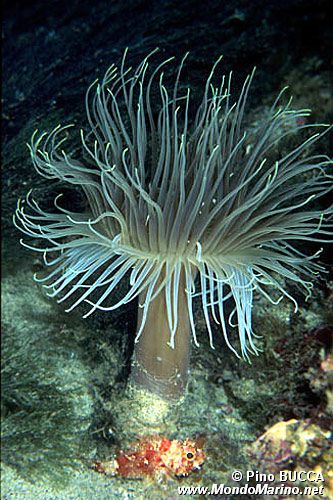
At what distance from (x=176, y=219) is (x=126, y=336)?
1.08 metres

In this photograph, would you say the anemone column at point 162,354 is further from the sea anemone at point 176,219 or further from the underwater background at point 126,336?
the underwater background at point 126,336

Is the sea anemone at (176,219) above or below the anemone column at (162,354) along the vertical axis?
above

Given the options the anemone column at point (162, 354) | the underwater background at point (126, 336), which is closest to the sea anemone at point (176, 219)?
the anemone column at point (162, 354)

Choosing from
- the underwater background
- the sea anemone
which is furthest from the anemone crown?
the underwater background

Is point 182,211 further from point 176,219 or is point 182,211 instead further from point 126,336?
point 126,336

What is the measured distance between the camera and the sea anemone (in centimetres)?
264

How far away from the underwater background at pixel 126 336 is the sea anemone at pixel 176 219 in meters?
0.26

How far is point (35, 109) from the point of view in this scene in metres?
4.15

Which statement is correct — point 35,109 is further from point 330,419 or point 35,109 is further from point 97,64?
point 330,419

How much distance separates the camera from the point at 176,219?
2.59 metres

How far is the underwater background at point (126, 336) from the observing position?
116 inches

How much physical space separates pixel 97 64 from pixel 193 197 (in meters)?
1.98

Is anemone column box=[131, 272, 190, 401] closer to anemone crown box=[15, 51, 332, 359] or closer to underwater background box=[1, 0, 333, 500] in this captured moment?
anemone crown box=[15, 51, 332, 359]

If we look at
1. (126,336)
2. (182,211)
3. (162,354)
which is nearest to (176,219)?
(182,211)
